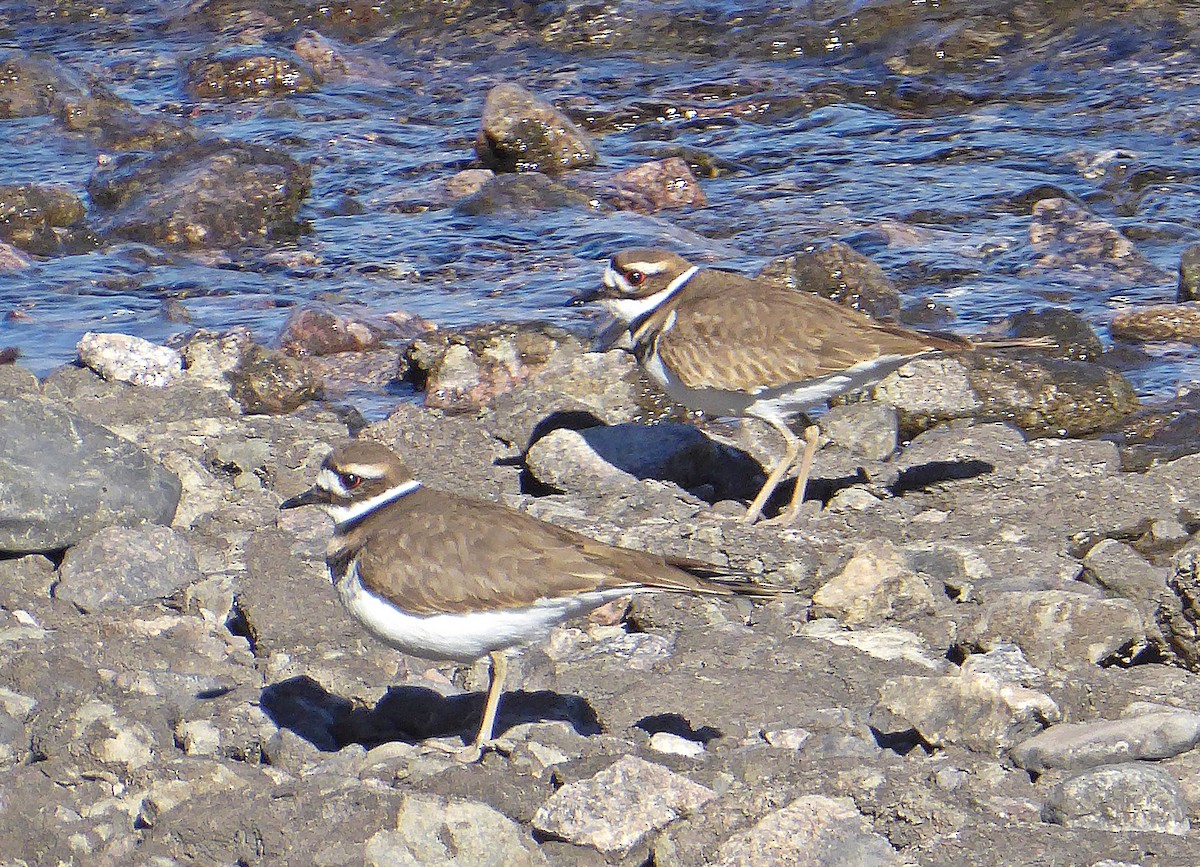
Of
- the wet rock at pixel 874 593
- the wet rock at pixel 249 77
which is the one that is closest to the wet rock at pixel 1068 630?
the wet rock at pixel 874 593

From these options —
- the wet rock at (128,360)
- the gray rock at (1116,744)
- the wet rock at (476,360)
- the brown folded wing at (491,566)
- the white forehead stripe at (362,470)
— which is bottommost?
the wet rock at (476,360)

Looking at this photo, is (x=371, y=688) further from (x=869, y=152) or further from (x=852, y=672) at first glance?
(x=869, y=152)

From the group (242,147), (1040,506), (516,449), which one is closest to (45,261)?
(242,147)

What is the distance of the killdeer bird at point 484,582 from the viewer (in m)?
4.49

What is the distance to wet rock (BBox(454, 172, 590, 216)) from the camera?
1152 centimetres

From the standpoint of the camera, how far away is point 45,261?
10.9m

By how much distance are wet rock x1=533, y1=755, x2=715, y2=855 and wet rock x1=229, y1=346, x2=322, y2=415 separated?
453 cm

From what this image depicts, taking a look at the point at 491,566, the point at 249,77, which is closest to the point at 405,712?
the point at 491,566

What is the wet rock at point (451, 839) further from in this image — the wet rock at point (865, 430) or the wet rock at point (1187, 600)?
the wet rock at point (865, 430)

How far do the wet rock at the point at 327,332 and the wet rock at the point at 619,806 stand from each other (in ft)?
18.1

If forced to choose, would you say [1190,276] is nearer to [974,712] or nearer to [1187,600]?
[1187,600]

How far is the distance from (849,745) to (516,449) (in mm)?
3030

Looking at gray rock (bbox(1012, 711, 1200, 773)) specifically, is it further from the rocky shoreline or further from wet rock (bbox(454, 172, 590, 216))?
wet rock (bbox(454, 172, 590, 216))

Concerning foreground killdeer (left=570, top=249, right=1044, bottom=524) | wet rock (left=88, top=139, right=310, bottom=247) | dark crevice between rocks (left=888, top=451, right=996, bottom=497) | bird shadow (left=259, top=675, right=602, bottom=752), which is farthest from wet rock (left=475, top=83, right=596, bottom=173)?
bird shadow (left=259, top=675, right=602, bottom=752)
